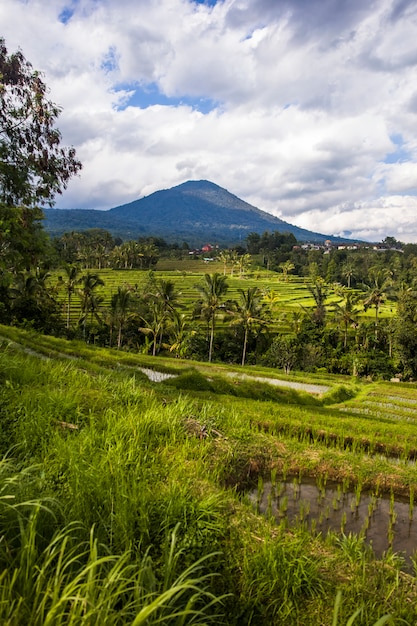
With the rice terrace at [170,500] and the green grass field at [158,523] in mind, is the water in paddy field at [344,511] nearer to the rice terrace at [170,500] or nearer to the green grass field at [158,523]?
the rice terrace at [170,500]

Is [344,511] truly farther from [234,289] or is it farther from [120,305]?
[234,289]

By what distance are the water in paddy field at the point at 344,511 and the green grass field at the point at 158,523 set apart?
237mm

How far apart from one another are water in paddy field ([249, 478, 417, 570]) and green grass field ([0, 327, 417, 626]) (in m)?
0.24

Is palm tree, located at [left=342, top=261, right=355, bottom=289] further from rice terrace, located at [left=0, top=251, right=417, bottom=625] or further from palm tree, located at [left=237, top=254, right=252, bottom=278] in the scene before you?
rice terrace, located at [left=0, top=251, right=417, bottom=625]

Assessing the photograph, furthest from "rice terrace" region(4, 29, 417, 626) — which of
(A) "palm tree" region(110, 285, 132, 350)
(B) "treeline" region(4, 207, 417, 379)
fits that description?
(A) "palm tree" region(110, 285, 132, 350)

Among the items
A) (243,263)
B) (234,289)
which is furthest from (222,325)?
(243,263)

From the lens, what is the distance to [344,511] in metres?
4.87

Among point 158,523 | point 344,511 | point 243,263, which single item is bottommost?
point 344,511

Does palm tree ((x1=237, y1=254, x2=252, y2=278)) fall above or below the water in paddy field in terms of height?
above

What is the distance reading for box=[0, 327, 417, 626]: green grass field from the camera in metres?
2.27

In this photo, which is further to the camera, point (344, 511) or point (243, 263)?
point (243, 263)

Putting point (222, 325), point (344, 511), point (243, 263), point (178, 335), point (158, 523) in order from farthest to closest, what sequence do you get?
point (243, 263), point (222, 325), point (178, 335), point (344, 511), point (158, 523)

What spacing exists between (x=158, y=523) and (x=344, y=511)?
2.59 metres

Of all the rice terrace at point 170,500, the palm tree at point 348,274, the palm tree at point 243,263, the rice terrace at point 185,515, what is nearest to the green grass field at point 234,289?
the palm tree at point 243,263
